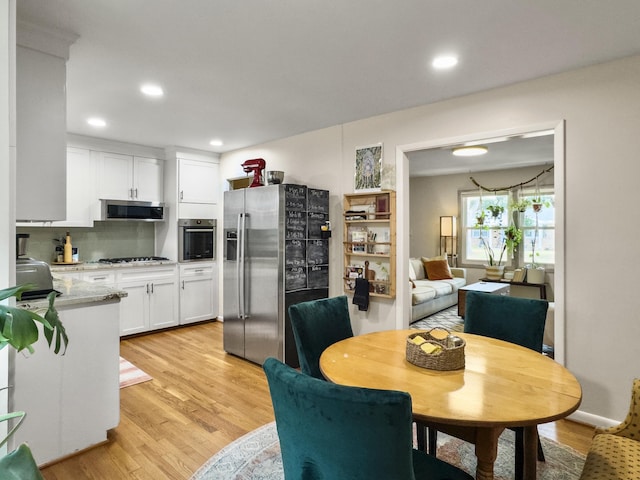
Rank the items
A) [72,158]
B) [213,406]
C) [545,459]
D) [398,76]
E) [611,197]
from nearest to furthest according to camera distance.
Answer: [545,459]
[611,197]
[398,76]
[213,406]
[72,158]

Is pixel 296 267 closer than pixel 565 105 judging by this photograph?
No

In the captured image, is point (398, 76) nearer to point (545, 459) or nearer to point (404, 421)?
point (404, 421)

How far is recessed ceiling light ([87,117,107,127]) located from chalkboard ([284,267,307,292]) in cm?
244

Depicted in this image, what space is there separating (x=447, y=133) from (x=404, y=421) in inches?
110

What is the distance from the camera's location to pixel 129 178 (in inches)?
194

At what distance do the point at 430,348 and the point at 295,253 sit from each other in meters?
2.19

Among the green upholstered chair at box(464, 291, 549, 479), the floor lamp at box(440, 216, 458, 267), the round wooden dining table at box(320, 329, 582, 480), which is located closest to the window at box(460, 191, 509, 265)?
the floor lamp at box(440, 216, 458, 267)

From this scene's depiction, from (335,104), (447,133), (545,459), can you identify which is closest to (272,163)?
(335,104)

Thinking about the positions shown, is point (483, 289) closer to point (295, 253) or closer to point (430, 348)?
point (295, 253)

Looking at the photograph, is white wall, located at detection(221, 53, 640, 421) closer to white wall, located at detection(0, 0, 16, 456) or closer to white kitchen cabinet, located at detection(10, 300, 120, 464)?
white wall, located at detection(0, 0, 16, 456)

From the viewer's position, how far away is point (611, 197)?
2.53 metres

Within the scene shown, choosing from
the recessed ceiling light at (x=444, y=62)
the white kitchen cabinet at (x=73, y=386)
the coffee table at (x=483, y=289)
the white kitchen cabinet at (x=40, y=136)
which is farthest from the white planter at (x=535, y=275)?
the white kitchen cabinet at (x=40, y=136)

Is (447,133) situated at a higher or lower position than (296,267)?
higher

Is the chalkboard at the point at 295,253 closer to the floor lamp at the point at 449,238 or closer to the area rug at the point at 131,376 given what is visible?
the area rug at the point at 131,376
